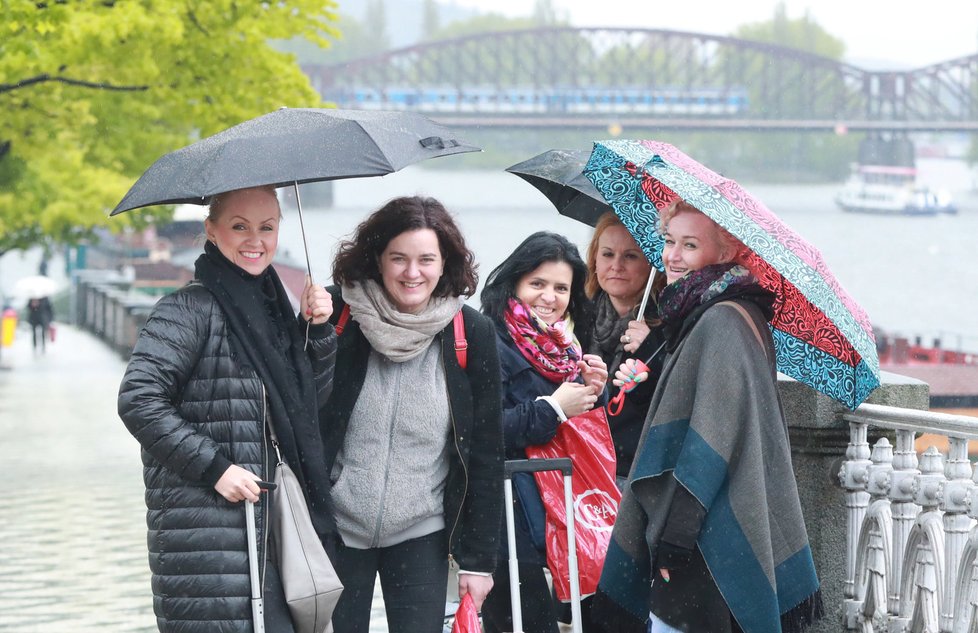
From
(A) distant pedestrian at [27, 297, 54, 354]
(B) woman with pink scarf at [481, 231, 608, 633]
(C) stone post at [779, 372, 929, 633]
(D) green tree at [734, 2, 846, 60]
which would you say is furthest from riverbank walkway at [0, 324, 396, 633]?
(D) green tree at [734, 2, 846, 60]

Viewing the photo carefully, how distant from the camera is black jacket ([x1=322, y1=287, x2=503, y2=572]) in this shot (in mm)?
3961

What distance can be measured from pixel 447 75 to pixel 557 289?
151010 millimetres

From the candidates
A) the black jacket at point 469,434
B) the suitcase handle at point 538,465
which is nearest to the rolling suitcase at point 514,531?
the suitcase handle at point 538,465

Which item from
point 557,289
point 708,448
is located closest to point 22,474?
point 557,289

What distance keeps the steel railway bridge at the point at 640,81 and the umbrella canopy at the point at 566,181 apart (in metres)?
116

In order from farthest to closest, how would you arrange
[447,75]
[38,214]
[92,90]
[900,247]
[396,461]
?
1. [447,75]
2. [900,247]
3. [38,214]
4. [92,90]
5. [396,461]

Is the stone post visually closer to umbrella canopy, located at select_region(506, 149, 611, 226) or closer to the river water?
umbrella canopy, located at select_region(506, 149, 611, 226)

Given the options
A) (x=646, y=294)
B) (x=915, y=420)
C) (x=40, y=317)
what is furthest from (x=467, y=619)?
(x=40, y=317)

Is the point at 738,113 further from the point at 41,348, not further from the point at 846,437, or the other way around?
the point at 846,437

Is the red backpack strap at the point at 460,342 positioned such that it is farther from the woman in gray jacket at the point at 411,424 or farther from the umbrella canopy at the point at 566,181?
the umbrella canopy at the point at 566,181

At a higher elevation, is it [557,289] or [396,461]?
[557,289]

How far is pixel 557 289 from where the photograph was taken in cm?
475

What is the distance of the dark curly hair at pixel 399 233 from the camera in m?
4.01

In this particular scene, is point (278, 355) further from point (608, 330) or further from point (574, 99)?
point (574, 99)
